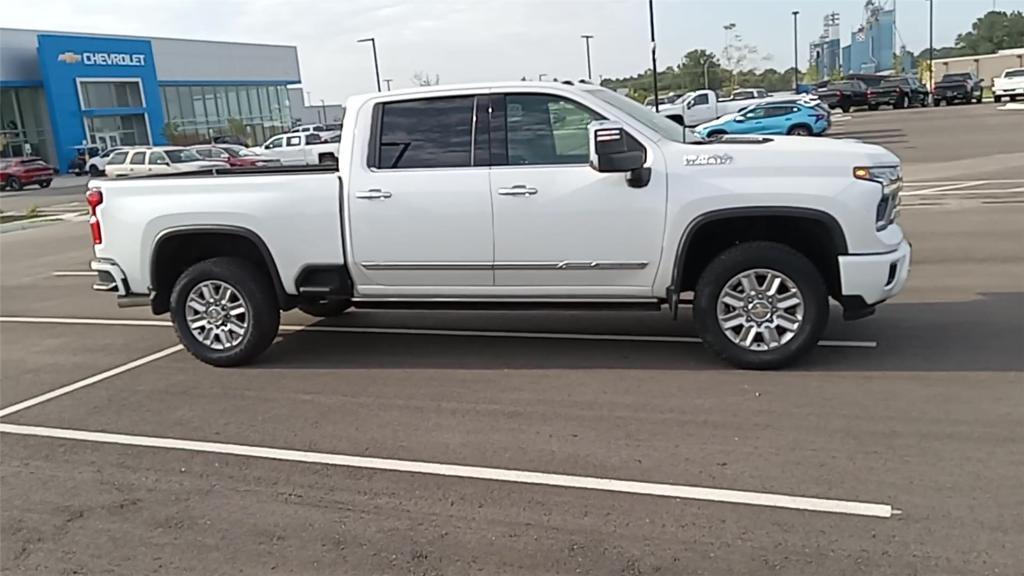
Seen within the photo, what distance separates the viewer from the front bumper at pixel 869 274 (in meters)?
5.51

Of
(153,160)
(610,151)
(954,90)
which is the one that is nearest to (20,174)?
(153,160)

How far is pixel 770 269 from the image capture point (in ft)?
18.5

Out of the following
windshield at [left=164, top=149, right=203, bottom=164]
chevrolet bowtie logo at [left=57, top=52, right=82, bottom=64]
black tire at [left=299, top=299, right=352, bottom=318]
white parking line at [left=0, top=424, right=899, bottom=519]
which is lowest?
white parking line at [left=0, top=424, right=899, bottom=519]

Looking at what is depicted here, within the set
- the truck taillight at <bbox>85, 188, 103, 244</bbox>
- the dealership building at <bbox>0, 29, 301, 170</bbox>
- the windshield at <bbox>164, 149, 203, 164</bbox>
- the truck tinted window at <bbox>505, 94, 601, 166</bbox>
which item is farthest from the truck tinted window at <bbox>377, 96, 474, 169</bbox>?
the dealership building at <bbox>0, 29, 301, 170</bbox>

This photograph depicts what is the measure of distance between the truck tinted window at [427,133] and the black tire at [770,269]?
1909 mm

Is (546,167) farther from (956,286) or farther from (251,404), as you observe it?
(956,286)

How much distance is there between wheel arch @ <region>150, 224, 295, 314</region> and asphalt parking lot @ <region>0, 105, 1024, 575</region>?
0.61 metres

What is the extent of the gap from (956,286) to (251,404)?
21.0ft

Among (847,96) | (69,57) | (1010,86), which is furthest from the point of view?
(69,57)

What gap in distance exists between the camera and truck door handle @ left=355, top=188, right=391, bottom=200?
609cm

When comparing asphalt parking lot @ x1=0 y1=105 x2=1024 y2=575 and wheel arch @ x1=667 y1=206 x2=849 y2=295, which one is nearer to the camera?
asphalt parking lot @ x1=0 y1=105 x2=1024 y2=575

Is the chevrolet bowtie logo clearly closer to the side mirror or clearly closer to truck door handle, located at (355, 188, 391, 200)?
truck door handle, located at (355, 188, 391, 200)

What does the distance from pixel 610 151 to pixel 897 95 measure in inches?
1987

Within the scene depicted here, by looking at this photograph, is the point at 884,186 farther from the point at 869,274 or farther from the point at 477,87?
the point at 477,87
